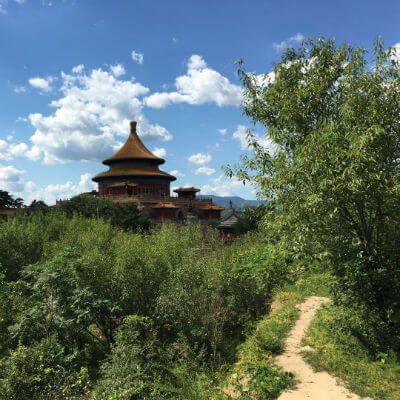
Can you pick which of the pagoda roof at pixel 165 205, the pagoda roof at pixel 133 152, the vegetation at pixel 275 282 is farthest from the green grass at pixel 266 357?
the pagoda roof at pixel 133 152

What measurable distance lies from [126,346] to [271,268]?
16.8 ft

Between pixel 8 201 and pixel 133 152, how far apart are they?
17620mm

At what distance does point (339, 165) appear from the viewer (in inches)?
252

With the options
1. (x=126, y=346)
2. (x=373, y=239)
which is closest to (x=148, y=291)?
(x=126, y=346)

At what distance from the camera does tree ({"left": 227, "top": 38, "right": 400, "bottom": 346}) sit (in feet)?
21.4

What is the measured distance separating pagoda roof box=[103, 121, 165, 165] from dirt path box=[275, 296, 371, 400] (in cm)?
3842

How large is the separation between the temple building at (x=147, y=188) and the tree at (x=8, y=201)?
407 inches

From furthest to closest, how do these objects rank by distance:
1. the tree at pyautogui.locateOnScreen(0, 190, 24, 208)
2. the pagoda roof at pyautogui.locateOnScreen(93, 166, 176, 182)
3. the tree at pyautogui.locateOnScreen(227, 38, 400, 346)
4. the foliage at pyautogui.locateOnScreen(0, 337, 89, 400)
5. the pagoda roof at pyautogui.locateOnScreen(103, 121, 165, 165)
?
the pagoda roof at pyautogui.locateOnScreen(103, 121, 165, 165) → the pagoda roof at pyautogui.locateOnScreen(93, 166, 176, 182) → the tree at pyautogui.locateOnScreen(0, 190, 24, 208) → the foliage at pyautogui.locateOnScreen(0, 337, 89, 400) → the tree at pyautogui.locateOnScreen(227, 38, 400, 346)

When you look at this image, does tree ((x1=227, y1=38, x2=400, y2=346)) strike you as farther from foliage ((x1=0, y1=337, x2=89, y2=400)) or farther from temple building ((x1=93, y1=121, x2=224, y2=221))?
temple building ((x1=93, y1=121, x2=224, y2=221))

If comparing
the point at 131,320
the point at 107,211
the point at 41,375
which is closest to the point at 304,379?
the point at 131,320

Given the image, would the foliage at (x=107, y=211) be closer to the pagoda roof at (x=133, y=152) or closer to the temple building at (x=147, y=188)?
the temple building at (x=147, y=188)

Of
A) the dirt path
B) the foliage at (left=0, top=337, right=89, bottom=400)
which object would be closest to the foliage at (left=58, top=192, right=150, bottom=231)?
the foliage at (left=0, top=337, right=89, bottom=400)

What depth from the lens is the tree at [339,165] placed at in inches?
257

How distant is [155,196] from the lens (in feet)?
137
